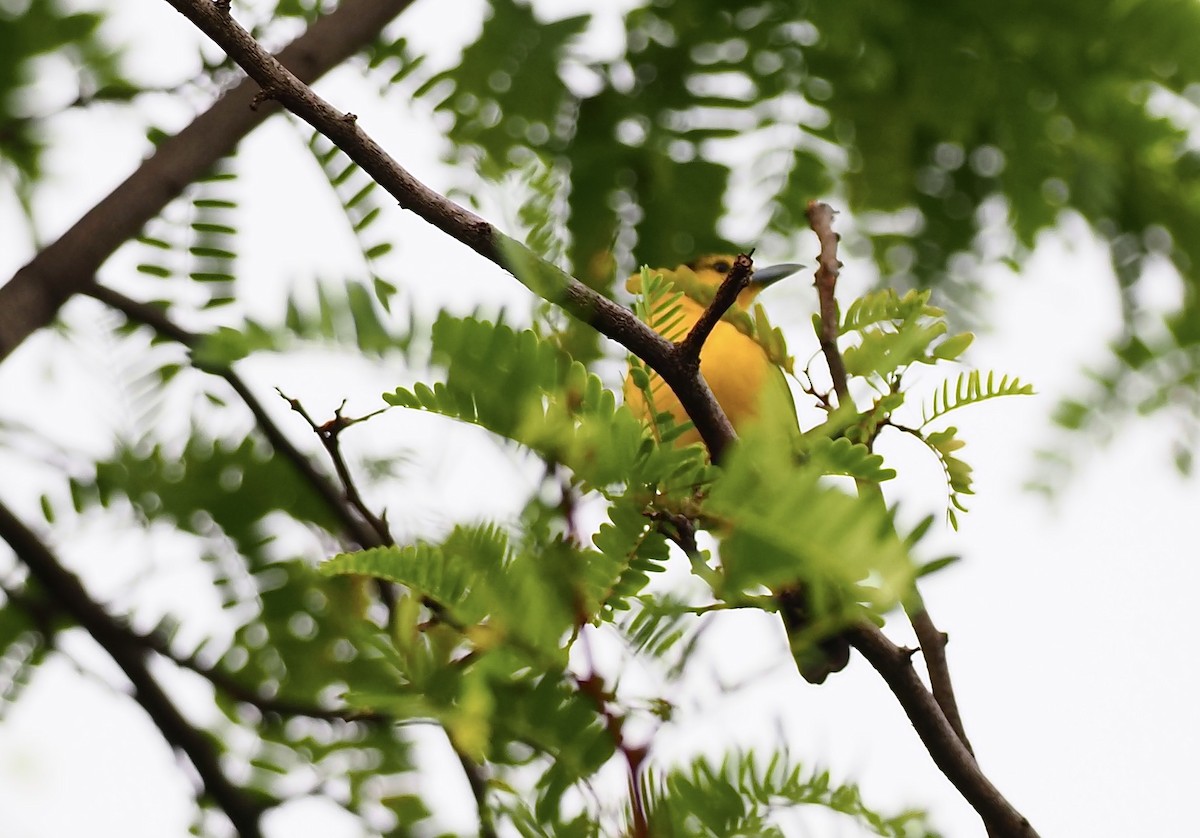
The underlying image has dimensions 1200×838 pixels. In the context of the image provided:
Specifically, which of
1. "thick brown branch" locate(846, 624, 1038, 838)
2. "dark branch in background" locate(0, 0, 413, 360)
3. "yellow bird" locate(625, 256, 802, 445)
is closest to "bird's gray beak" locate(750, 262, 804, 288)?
"yellow bird" locate(625, 256, 802, 445)

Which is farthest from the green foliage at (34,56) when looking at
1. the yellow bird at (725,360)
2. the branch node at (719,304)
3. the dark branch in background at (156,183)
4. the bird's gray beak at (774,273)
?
the branch node at (719,304)

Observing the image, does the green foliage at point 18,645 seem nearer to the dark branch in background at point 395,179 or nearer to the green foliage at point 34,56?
the green foliage at point 34,56

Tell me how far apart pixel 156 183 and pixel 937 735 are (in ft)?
2.17

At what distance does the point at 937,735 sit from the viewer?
2.05ft

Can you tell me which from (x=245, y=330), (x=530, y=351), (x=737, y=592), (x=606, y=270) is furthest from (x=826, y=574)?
(x=606, y=270)

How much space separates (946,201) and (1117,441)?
28cm

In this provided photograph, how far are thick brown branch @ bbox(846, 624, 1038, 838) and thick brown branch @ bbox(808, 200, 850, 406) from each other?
115 millimetres

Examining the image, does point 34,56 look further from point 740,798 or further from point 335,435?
point 740,798

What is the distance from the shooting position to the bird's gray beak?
1.37m

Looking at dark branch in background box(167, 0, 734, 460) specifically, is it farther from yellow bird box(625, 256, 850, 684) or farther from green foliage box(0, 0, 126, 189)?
green foliage box(0, 0, 126, 189)

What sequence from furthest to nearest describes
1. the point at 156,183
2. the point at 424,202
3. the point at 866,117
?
the point at 866,117 → the point at 156,183 → the point at 424,202

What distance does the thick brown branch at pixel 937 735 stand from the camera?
0.60 metres

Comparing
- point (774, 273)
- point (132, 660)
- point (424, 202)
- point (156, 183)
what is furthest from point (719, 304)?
point (774, 273)

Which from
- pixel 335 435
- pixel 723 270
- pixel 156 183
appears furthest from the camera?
pixel 723 270
